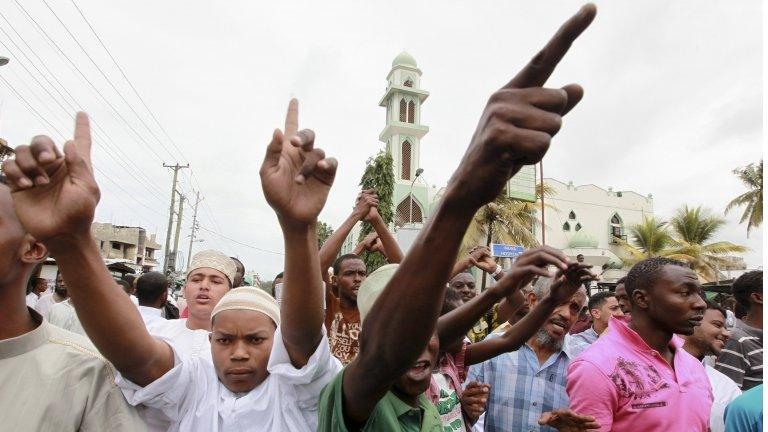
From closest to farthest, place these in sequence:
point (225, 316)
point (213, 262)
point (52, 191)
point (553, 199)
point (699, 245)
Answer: point (52, 191)
point (225, 316)
point (213, 262)
point (699, 245)
point (553, 199)

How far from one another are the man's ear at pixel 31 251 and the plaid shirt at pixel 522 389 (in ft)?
8.72

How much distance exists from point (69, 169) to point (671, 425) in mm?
2792

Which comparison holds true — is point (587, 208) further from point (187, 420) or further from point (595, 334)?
point (187, 420)

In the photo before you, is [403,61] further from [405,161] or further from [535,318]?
[535,318]

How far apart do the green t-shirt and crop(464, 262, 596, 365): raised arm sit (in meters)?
0.91

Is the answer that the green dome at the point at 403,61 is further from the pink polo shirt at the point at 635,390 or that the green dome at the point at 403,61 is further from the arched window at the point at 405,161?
the pink polo shirt at the point at 635,390

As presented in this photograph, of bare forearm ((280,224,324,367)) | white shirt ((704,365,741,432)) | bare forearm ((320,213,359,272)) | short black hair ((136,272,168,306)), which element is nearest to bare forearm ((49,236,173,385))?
bare forearm ((280,224,324,367))

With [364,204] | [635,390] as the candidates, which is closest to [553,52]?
[635,390]

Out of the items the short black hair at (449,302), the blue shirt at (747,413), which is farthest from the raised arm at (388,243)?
the blue shirt at (747,413)

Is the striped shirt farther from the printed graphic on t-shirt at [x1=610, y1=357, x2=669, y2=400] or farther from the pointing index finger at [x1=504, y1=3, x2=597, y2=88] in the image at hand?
the pointing index finger at [x1=504, y1=3, x2=597, y2=88]

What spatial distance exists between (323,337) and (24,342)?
997mm

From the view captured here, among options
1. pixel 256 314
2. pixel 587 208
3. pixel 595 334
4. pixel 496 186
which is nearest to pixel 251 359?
pixel 256 314

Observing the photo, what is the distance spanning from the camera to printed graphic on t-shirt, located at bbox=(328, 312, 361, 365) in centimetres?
381

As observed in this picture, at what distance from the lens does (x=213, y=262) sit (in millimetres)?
3525
